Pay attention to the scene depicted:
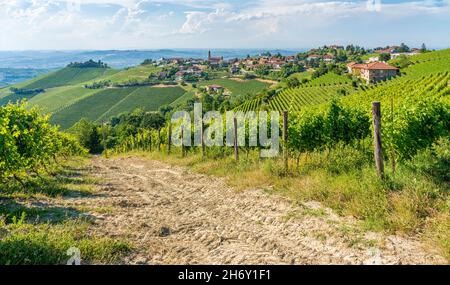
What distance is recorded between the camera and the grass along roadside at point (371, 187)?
5398 mm

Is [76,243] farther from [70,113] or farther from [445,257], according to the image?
[70,113]

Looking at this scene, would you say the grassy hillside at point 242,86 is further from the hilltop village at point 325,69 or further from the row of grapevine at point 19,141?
the row of grapevine at point 19,141

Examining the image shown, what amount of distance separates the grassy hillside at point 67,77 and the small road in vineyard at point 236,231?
502ft

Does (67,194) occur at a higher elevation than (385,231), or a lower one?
lower

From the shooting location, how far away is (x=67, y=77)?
16188 centimetres

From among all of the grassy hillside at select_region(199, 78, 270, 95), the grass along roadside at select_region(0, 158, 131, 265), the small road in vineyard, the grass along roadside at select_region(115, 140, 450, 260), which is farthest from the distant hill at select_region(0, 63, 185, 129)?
the grass along roadside at select_region(115, 140, 450, 260)

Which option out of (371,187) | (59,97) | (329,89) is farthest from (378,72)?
(59,97)

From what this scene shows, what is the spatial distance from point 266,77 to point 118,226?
140041 millimetres

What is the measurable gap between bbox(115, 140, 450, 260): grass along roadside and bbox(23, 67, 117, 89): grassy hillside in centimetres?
15358

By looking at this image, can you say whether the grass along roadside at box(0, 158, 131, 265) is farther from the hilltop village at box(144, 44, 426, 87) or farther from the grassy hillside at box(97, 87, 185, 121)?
the hilltop village at box(144, 44, 426, 87)

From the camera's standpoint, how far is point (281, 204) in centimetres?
760

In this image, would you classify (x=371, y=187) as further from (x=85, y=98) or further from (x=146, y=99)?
(x=85, y=98)

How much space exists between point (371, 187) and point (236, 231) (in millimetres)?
2874

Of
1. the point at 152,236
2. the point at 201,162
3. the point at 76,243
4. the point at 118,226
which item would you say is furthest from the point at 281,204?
the point at 201,162
